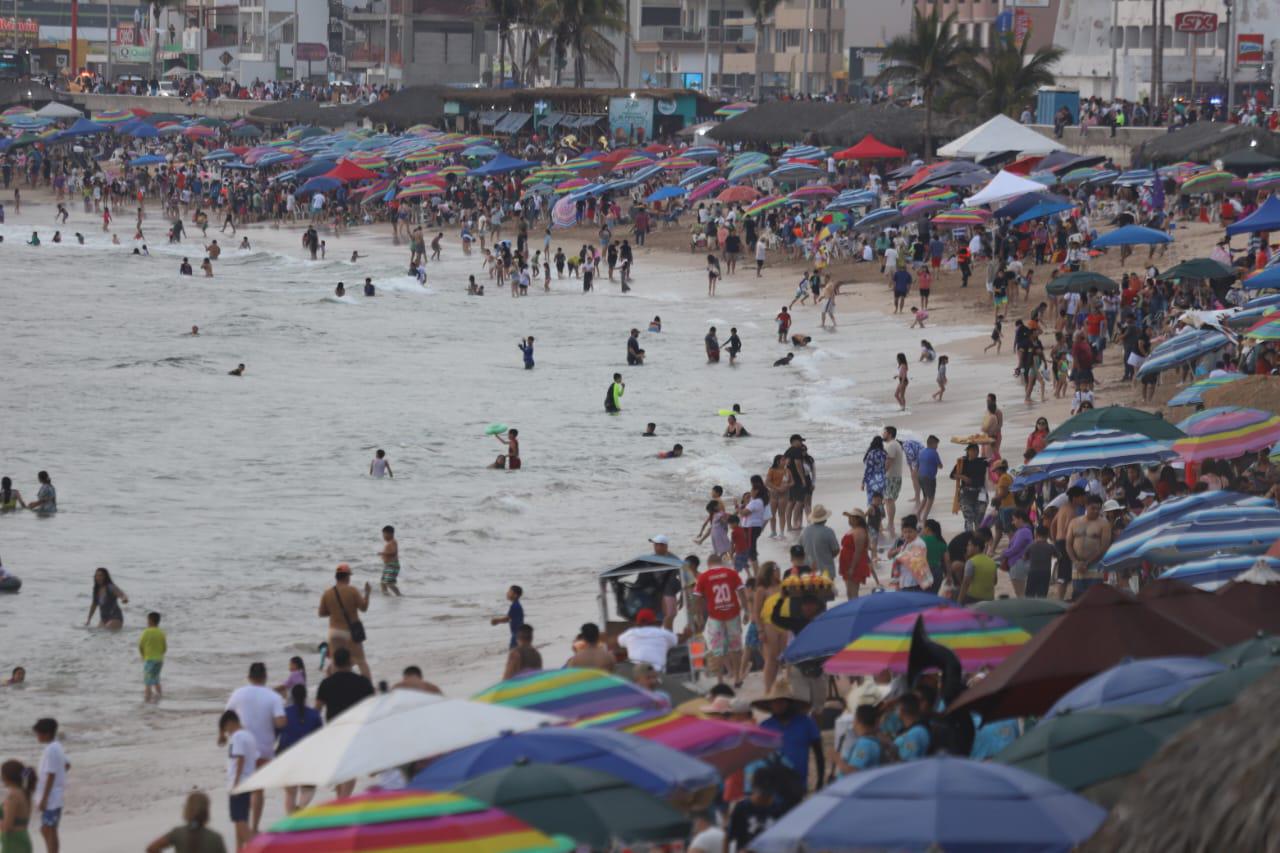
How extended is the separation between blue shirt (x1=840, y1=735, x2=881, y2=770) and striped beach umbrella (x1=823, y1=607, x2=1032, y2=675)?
1.40m

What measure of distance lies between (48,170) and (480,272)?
102 feet

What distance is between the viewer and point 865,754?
344 inches

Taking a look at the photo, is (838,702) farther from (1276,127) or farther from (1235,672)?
(1276,127)

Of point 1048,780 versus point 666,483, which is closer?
point 1048,780

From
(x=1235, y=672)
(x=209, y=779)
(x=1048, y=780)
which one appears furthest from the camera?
(x=209, y=779)

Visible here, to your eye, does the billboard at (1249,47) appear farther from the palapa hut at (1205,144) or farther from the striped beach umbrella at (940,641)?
the striped beach umbrella at (940,641)

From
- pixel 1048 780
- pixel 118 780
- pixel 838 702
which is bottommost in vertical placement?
pixel 118 780

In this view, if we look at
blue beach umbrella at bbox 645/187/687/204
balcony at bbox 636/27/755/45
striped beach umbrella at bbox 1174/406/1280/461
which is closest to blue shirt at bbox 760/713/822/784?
striped beach umbrella at bbox 1174/406/1280/461

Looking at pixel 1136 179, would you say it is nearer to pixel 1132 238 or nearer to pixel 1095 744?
pixel 1132 238

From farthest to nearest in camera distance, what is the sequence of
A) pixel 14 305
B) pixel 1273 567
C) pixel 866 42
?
pixel 866 42 < pixel 14 305 < pixel 1273 567

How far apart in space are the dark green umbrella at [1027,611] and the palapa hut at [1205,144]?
31.8m

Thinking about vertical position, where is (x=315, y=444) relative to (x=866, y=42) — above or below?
below

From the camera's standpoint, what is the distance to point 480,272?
50.2 metres

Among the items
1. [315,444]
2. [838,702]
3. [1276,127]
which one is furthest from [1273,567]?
[1276,127]
